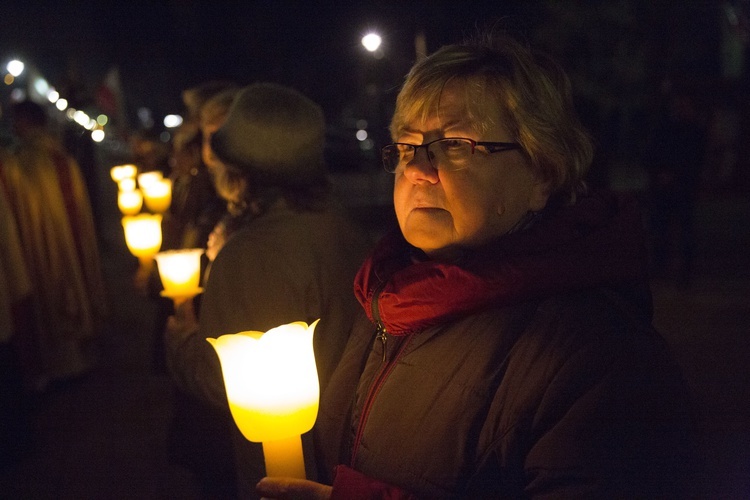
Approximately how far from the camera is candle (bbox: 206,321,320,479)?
141cm

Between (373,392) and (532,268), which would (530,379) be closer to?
(532,268)

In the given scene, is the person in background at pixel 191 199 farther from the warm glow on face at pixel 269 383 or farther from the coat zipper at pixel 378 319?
the warm glow on face at pixel 269 383

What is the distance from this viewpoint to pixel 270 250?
2.40 metres

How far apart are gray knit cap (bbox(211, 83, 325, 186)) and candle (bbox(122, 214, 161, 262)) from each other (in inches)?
58.2

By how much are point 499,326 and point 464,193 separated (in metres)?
0.34

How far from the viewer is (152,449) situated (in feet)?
16.5

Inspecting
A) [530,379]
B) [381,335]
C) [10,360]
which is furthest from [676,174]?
[530,379]

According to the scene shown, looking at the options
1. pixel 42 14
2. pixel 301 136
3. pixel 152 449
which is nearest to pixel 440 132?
pixel 301 136

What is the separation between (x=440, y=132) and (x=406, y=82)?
0.18 meters

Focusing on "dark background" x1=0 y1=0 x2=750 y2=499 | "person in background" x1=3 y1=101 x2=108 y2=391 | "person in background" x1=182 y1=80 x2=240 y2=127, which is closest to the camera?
"person in background" x1=182 y1=80 x2=240 y2=127

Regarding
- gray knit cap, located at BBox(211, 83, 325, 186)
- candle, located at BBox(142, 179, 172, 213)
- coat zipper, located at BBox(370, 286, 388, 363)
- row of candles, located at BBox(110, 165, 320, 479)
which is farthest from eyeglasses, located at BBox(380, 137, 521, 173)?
candle, located at BBox(142, 179, 172, 213)

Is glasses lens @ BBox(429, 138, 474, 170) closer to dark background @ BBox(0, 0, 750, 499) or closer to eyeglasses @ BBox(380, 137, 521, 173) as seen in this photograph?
eyeglasses @ BBox(380, 137, 521, 173)

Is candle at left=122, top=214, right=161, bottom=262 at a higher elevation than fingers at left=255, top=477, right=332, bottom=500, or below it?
higher

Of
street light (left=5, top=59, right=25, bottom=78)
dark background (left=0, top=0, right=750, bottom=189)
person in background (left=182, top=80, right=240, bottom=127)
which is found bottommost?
person in background (left=182, top=80, right=240, bottom=127)
